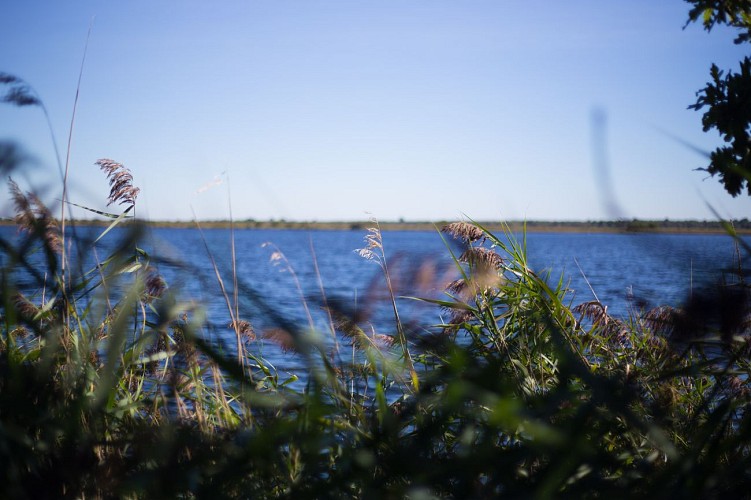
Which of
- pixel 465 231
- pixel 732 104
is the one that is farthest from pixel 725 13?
pixel 465 231

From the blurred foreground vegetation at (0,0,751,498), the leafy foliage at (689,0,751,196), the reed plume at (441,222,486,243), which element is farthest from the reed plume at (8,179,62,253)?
the leafy foliage at (689,0,751,196)

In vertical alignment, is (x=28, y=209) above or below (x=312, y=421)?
above

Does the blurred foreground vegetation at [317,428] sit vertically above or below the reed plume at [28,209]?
below

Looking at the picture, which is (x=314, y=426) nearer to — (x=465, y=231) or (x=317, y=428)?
(x=317, y=428)

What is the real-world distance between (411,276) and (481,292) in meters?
1.65

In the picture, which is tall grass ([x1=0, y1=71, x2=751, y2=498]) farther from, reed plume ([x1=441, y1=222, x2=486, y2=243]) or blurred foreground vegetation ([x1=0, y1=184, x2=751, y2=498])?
reed plume ([x1=441, y1=222, x2=486, y2=243])

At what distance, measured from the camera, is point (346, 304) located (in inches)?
45.6

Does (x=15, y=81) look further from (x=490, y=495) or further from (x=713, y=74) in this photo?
(x=713, y=74)

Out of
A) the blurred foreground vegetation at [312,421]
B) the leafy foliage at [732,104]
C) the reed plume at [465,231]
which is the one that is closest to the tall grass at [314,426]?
the blurred foreground vegetation at [312,421]

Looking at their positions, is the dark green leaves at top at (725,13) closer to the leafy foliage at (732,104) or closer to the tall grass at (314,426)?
the leafy foliage at (732,104)

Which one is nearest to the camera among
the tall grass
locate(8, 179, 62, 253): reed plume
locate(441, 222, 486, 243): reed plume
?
the tall grass

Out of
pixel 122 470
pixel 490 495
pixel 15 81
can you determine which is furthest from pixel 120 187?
pixel 490 495

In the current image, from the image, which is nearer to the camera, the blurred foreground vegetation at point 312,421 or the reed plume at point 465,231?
the blurred foreground vegetation at point 312,421

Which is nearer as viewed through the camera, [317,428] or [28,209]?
[317,428]
